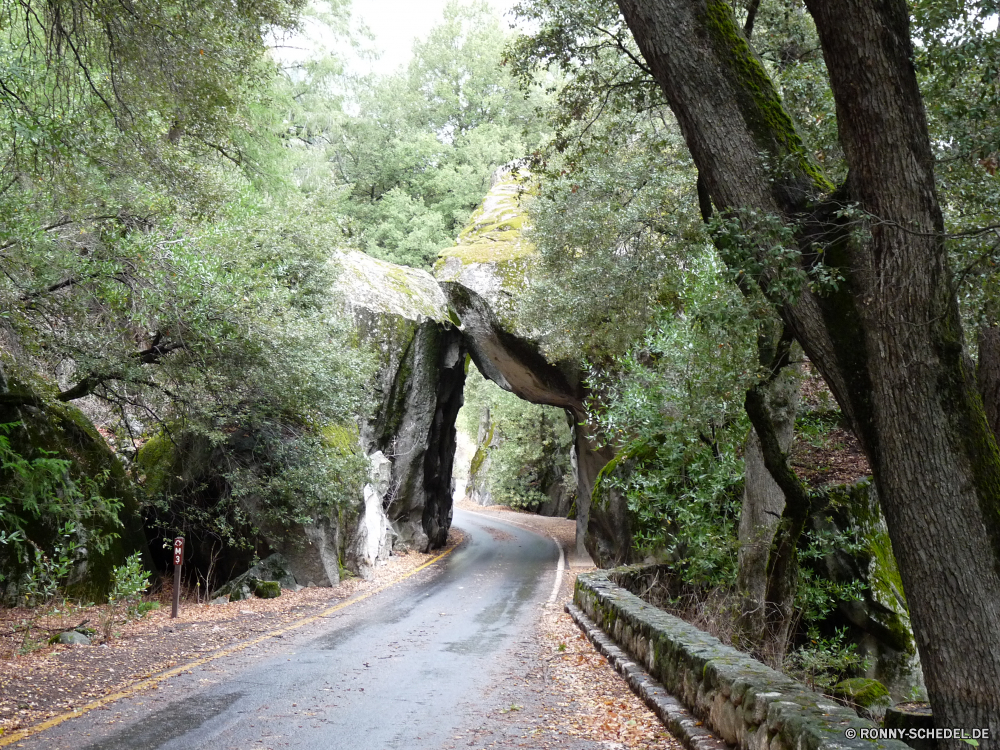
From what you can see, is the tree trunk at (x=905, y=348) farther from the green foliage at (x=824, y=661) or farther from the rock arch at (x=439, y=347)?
the rock arch at (x=439, y=347)

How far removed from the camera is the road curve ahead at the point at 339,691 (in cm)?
567

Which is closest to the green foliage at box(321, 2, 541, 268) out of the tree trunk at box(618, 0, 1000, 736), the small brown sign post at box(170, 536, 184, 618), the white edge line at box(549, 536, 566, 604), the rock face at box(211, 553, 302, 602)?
the white edge line at box(549, 536, 566, 604)

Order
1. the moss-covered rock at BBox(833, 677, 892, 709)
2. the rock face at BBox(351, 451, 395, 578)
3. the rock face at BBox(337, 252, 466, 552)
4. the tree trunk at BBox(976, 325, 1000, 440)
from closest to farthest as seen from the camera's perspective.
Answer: the moss-covered rock at BBox(833, 677, 892, 709)
the tree trunk at BBox(976, 325, 1000, 440)
the rock face at BBox(351, 451, 395, 578)
the rock face at BBox(337, 252, 466, 552)

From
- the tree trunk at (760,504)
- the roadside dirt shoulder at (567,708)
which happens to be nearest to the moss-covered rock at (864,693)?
the roadside dirt shoulder at (567,708)

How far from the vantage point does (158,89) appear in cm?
889

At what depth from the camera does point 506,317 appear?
24797mm

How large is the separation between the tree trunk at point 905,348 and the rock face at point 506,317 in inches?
735

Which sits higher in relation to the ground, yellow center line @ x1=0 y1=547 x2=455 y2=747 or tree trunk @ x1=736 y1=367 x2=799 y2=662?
tree trunk @ x1=736 y1=367 x2=799 y2=662

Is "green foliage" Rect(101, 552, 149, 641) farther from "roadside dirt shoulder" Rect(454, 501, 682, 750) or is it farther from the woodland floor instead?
"roadside dirt shoulder" Rect(454, 501, 682, 750)

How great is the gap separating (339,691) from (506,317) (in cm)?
1825

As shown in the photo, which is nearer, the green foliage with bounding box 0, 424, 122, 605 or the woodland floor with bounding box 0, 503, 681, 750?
the woodland floor with bounding box 0, 503, 681, 750

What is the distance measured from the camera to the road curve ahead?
567 centimetres

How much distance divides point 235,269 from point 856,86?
921 cm

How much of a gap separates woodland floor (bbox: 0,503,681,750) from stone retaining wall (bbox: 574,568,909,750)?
16.4 inches
